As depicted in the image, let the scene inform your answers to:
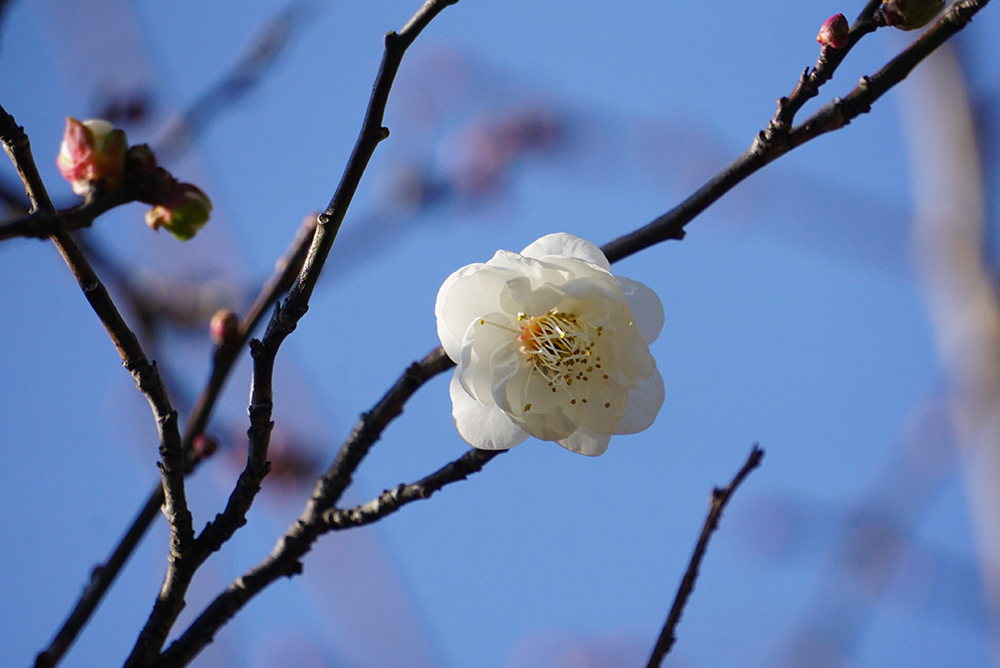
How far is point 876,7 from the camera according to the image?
95 centimetres

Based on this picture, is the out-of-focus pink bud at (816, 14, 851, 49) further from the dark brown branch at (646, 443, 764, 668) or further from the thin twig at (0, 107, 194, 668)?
the thin twig at (0, 107, 194, 668)

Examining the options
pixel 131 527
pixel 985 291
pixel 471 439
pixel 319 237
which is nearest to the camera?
pixel 319 237

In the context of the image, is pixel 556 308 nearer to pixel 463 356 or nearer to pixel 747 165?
pixel 463 356

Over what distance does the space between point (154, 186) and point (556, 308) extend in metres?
0.66

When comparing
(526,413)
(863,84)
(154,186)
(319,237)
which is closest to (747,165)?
(863,84)

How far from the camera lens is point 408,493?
989 millimetres

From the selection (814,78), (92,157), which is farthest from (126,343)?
(814,78)

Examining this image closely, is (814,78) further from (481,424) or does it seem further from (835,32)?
(481,424)

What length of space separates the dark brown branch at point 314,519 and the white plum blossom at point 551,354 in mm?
85

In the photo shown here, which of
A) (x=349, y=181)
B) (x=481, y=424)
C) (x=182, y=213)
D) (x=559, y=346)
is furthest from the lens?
(x=182, y=213)

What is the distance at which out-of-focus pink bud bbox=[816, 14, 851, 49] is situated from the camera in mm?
926

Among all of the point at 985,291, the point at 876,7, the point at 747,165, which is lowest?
the point at 747,165

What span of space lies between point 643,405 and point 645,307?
0.42 feet

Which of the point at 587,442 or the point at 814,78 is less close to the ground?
the point at 814,78
